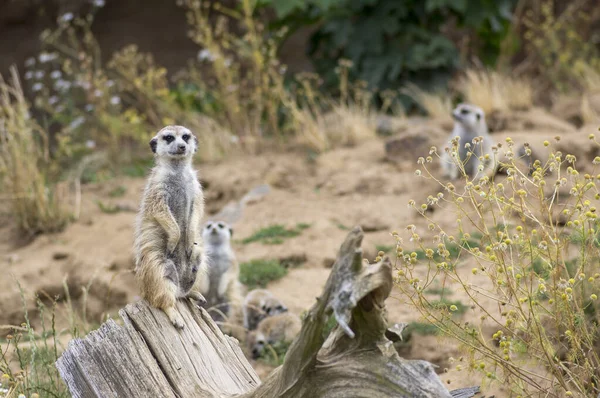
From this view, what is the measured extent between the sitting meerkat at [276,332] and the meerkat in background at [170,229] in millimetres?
1550

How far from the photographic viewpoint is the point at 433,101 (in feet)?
30.3

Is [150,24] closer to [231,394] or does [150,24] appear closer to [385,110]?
[385,110]

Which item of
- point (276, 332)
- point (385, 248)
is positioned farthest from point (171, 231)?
point (385, 248)

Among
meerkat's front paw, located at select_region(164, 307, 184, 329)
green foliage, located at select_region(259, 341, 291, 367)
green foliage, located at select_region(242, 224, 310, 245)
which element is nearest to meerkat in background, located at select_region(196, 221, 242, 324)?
green foliage, located at select_region(259, 341, 291, 367)

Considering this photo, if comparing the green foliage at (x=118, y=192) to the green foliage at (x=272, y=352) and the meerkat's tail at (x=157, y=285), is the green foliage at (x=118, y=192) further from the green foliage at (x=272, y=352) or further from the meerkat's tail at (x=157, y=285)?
the meerkat's tail at (x=157, y=285)

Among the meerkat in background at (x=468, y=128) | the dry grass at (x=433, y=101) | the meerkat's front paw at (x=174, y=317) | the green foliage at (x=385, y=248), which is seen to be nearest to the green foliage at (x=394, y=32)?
the dry grass at (x=433, y=101)

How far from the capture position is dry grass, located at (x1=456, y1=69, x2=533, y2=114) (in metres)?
9.02

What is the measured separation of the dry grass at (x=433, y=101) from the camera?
361 inches

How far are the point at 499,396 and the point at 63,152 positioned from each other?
6.84 metres

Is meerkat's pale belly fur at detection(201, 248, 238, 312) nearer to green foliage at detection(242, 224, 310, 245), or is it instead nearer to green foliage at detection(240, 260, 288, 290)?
green foliage at detection(240, 260, 288, 290)

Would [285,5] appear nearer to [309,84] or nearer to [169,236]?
[309,84]

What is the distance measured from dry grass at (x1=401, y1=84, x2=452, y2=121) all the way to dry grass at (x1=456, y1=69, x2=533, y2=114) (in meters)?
0.25

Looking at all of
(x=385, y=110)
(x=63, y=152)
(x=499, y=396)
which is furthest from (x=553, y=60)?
(x=499, y=396)

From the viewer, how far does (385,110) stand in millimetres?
9492
